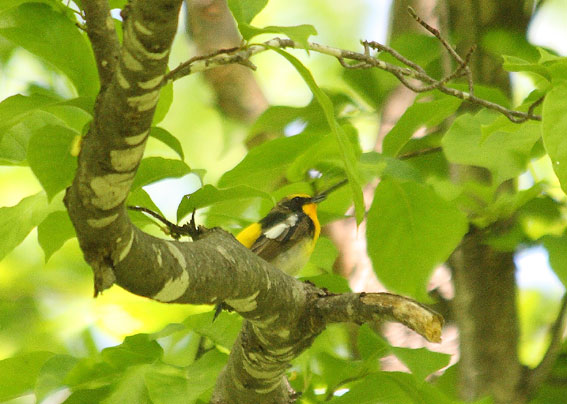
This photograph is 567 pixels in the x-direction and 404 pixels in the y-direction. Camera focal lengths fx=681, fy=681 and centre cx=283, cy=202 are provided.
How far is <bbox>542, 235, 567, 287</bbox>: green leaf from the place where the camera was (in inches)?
72.8

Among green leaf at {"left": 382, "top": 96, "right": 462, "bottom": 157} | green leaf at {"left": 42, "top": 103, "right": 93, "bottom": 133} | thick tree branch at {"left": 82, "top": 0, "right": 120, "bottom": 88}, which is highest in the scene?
green leaf at {"left": 382, "top": 96, "right": 462, "bottom": 157}

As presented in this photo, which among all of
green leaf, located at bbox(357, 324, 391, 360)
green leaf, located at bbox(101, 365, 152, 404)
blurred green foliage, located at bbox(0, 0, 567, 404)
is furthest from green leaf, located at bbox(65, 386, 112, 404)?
green leaf, located at bbox(357, 324, 391, 360)

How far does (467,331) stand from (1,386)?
1.48 metres

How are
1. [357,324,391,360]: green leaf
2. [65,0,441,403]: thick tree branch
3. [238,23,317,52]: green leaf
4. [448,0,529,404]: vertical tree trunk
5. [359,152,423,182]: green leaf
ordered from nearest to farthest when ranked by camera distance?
1. [65,0,441,403]: thick tree branch
2. [238,23,317,52]: green leaf
3. [359,152,423,182]: green leaf
4. [357,324,391,360]: green leaf
5. [448,0,529,404]: vertical tree trunk

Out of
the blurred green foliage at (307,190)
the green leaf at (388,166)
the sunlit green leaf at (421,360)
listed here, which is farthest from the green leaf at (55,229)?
the sunlit green leaf at (421,360)

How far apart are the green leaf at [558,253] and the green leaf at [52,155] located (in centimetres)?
130

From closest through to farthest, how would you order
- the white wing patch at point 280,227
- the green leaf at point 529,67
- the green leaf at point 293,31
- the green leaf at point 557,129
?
the green leaf at point 293,31 → the green leaf at point 557,129 → the green leaf at point 529,67 → the white wing patch at point 280,227

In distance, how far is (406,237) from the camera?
211 cm

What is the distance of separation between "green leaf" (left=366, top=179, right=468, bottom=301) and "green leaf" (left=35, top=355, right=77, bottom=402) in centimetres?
95

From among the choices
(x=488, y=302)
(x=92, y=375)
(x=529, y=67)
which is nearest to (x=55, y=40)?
(x=92, y=375)

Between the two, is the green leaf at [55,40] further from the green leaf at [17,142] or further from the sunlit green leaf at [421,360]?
the sunlit green leaf at [421,360]

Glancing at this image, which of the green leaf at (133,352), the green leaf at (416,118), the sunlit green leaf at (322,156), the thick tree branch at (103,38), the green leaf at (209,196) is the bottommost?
the green leaf at (133,352)

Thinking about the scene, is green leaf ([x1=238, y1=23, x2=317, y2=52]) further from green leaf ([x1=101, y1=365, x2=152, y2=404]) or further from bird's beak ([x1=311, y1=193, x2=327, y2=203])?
bird's beak ([x1=311, y1=193, x2=327, y2=203])

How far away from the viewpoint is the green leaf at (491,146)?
1.87m
